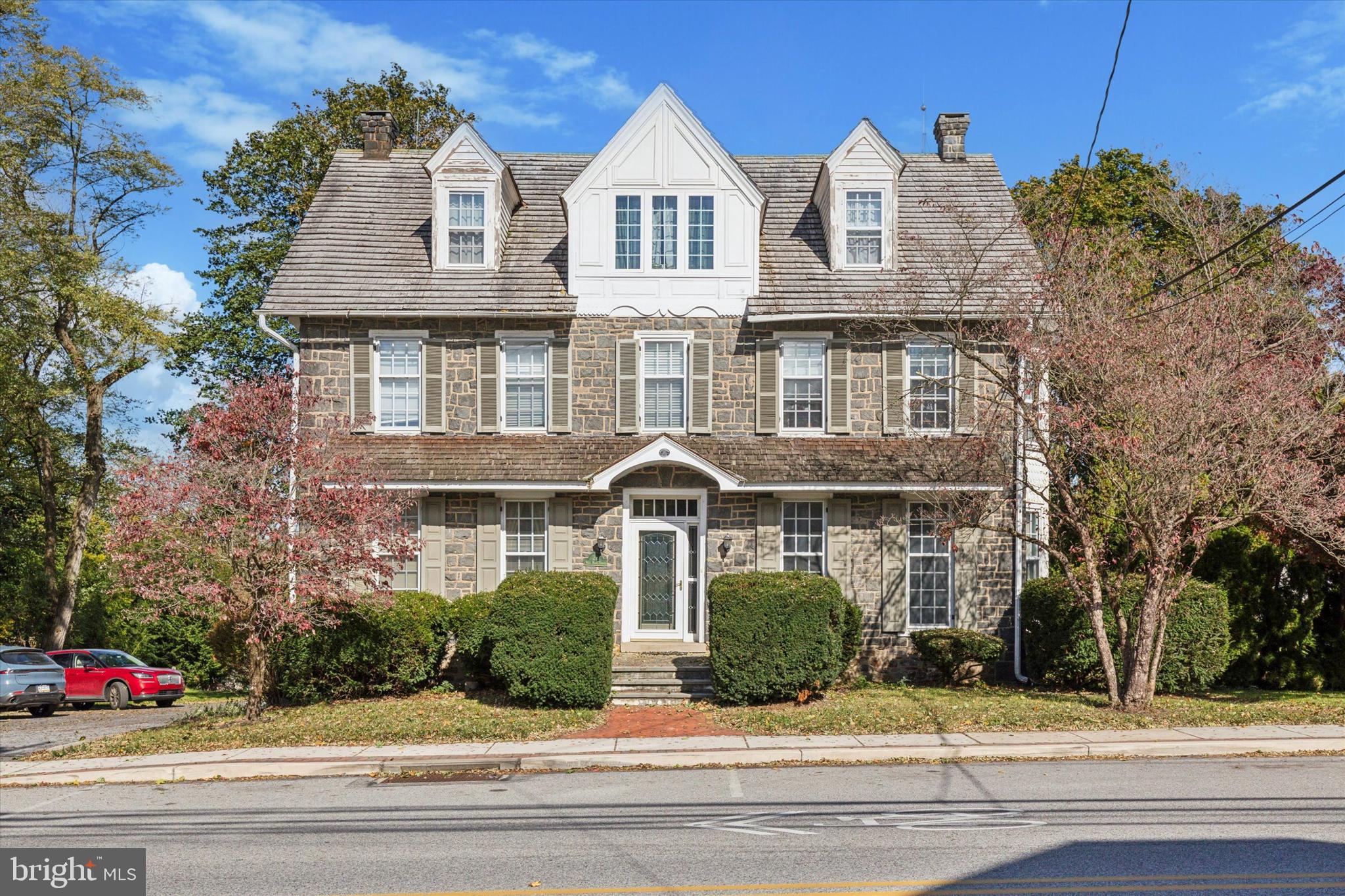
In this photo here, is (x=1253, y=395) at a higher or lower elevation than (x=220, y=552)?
higher

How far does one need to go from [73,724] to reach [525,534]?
8.97m

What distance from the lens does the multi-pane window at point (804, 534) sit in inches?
754

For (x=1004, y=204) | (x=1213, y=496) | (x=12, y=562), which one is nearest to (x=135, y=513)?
(x=1213, y=496)

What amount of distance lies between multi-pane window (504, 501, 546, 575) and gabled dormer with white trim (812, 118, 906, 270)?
7.28 m

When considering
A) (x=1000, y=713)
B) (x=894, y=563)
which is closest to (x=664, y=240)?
(x=894, y=563)

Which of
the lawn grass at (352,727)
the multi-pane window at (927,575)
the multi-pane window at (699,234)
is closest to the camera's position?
the lawn grass at (352,727)

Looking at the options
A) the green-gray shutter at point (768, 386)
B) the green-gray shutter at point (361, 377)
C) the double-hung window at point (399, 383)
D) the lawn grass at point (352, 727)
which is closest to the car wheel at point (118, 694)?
the lawn grass at point (352, 727)

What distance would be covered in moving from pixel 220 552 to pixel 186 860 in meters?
7.24

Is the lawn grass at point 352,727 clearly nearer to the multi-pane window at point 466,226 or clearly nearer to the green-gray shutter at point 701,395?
the green-gray shutter at point 701,395

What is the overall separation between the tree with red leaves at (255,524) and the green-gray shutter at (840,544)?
24.6 ft

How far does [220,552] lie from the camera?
47.9 feet

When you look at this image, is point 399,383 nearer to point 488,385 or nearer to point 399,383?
point 399,383

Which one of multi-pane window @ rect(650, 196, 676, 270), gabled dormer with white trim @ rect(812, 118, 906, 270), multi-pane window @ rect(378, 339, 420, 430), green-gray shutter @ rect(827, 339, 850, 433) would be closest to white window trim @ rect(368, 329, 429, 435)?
multi-pane window @ rect(378, 339, 420, 430)

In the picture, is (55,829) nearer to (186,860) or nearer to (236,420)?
(186,860)
